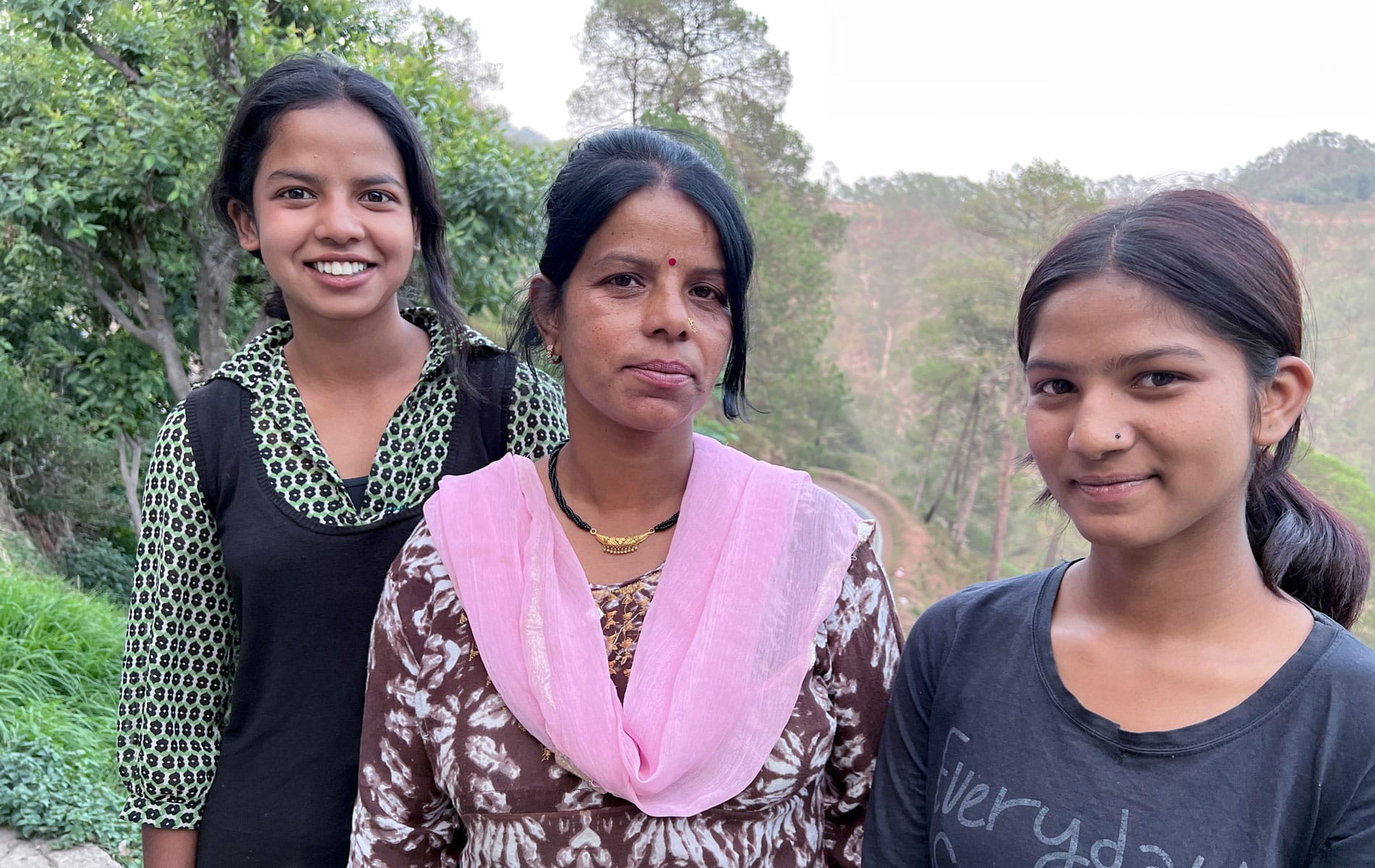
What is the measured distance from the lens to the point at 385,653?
1.48 metres

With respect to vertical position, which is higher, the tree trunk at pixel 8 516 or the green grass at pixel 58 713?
the tree trunk at pixel 8 516

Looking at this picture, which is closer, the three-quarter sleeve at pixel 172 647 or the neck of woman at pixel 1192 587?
the neck of woman at pixel 1192 587

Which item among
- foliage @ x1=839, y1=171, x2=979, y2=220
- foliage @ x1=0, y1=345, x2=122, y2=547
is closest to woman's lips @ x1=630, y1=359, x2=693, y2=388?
foliage @ x1=0, y1=345, x2=122, y2=547

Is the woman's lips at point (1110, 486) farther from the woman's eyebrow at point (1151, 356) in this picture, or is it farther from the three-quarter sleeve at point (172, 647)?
the three-quarter sleeve at point (172, 647)

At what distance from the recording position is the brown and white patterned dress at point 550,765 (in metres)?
1.37

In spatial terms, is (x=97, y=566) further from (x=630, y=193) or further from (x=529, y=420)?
(x=630, y=193)

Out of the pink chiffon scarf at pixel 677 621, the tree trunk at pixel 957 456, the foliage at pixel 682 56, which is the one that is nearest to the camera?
the pink chiffon scarf at pixel 677 621

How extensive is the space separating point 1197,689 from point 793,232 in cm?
1433

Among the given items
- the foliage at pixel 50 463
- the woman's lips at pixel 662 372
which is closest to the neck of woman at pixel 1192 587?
the woman's lips at pixel 662 372

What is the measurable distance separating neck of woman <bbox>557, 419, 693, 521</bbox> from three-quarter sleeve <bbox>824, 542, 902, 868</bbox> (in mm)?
294

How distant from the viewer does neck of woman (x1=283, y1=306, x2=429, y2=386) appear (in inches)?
72.8

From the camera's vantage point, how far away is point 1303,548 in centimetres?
128

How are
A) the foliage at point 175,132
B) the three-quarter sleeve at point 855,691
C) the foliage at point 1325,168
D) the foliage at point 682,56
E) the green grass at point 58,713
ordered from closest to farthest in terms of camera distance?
the three-quarter sleeve at point 855,691, the green grass at point 58,713, the foliage at point 175,132, the foliage at point 1325,168, the foliage at point 682,56

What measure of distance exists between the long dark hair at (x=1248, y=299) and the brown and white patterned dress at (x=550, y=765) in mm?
490
